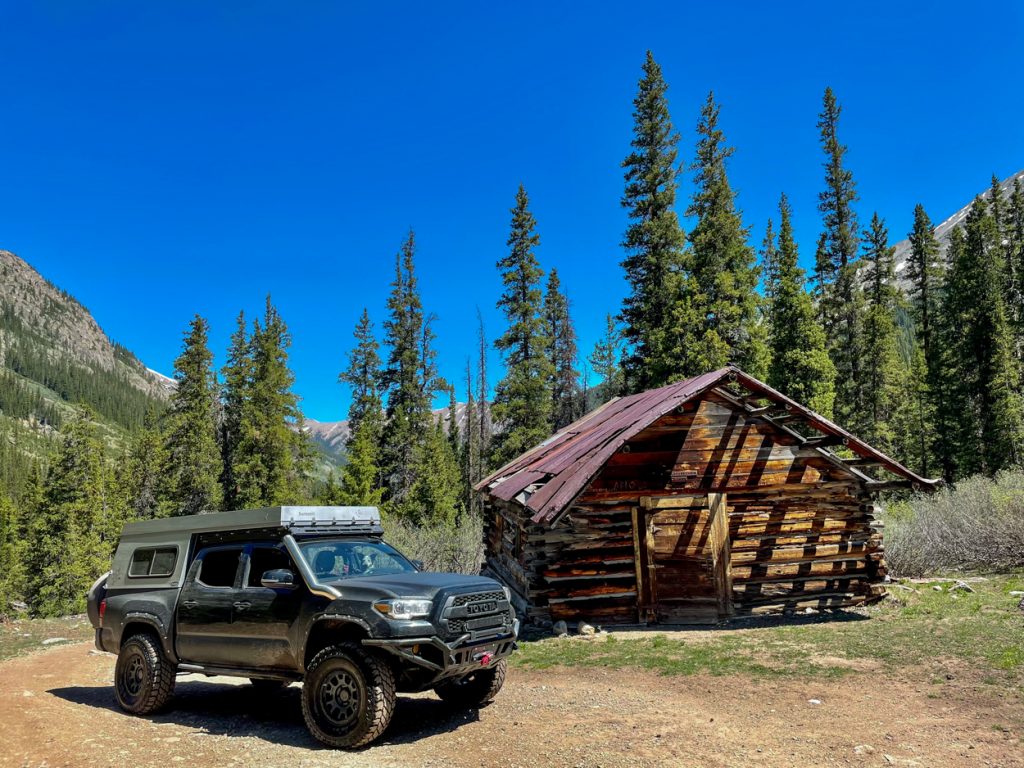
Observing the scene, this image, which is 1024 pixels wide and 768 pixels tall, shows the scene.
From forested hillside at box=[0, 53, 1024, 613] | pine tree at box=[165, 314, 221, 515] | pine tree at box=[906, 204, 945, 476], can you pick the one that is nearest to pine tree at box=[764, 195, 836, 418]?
forested hillside at box=[0, 53, 1024, 613]

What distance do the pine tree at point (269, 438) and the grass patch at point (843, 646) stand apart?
28847 millimetres

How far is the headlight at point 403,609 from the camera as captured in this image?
5.99 meters

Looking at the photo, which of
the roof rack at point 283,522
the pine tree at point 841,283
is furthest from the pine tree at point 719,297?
the roof rack at point 283,522

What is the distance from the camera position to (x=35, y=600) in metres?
32.8

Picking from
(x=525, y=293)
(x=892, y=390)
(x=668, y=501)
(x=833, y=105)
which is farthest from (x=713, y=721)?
(x=833, y=105)

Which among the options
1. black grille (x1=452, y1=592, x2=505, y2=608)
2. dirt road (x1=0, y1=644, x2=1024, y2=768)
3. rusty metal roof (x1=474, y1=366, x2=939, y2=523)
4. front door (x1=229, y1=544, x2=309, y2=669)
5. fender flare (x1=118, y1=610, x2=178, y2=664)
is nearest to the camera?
dirt road (x1=0, y1=644, x2=1024, y2=768)

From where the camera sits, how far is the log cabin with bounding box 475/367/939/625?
499 inches

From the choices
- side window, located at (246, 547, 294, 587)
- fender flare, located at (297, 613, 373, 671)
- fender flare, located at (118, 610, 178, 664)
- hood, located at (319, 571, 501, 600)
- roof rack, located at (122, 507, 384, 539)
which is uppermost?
roof rack, located at (122, 507, 384, 539)

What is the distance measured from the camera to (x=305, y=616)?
6.52 m

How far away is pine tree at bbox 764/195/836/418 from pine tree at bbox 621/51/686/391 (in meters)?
6.10

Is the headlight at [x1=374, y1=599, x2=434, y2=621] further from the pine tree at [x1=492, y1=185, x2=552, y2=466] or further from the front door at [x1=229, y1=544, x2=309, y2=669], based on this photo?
the pine tree at [x1=492, y1=185, x2=552, y2=466]

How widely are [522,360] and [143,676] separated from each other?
98.6ft

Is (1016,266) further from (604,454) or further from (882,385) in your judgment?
(604,454)

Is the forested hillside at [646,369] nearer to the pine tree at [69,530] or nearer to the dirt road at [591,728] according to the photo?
the pine tree at [69,530]
